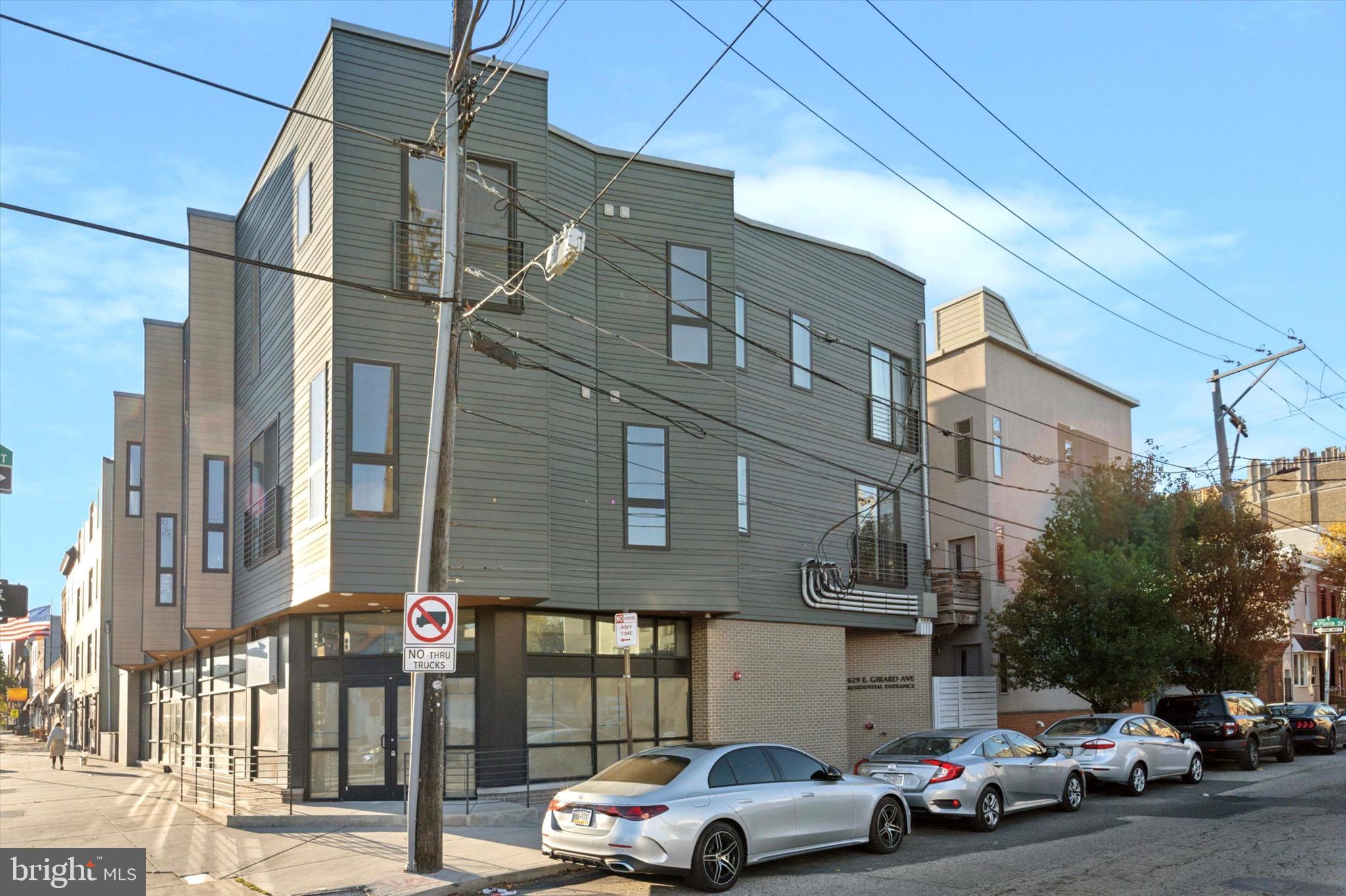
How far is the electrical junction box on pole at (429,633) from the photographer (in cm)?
1267

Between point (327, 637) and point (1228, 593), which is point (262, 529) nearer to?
point (327, 637)

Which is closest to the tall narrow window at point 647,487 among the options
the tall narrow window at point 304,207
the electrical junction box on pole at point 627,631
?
the electrical junction box on pole at point 627,631

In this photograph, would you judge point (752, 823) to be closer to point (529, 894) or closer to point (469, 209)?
point (529, 894)

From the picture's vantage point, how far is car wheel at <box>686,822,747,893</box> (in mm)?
11641

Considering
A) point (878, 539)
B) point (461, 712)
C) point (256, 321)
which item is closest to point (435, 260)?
point (256, 321)

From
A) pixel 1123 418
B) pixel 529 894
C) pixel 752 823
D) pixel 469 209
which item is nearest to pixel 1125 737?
pixel 752 823

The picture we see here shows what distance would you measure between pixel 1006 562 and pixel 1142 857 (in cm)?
1857

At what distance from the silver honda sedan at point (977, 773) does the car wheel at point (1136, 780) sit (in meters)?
2.16

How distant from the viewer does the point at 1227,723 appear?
2522 cm

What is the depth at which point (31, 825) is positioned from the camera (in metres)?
18.4

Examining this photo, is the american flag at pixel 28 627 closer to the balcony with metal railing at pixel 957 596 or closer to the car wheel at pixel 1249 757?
the balcony with metal railing at pixel 957 596

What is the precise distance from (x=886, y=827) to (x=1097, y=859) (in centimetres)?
234

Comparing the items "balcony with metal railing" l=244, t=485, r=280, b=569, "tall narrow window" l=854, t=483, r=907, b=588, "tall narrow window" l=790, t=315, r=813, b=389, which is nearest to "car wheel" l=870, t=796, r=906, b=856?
"tall narrow window" l=854, t=483, r=907, b=588

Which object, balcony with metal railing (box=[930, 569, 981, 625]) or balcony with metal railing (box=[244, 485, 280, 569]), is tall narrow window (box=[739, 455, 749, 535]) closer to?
balcony with metal railing (box=[930, 569, 981, 625])
